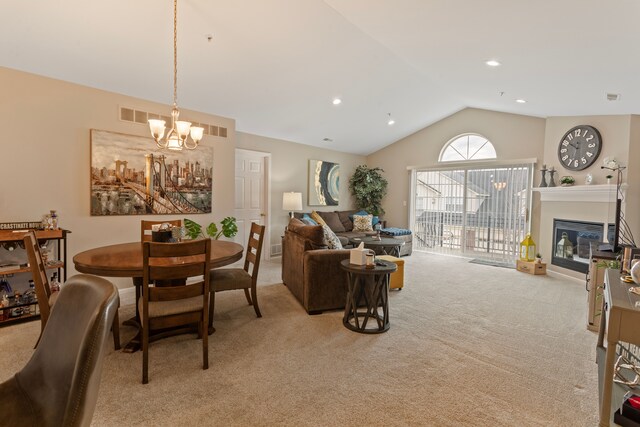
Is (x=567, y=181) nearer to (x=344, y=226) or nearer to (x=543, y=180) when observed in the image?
(x=543, y=180)

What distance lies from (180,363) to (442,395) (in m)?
1.85

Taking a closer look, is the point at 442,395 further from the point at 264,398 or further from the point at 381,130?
the point at 381,130

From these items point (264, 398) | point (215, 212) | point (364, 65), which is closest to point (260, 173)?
point (215, 212)

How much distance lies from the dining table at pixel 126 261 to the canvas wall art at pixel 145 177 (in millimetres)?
1160

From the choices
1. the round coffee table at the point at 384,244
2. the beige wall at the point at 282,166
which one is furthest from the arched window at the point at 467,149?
the round coffee table at the point at 384,244

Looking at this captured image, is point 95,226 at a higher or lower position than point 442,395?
higher

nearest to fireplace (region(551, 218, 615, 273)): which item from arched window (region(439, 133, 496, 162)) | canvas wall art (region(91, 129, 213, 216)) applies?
Answer: arched window (region(439, 133, 496, 162))

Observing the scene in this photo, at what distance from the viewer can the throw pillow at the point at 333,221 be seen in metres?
6.88

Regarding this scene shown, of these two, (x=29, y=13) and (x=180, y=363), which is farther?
(x=29, y=13)

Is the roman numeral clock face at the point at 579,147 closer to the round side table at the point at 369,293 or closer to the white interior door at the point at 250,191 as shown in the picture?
the round side table at the point at 369,293

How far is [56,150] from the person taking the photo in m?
3.47

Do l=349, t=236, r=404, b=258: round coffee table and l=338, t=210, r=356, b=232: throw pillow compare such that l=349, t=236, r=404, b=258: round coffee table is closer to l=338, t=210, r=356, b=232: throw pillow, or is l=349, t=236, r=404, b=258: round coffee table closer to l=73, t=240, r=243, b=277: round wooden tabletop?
l=338, t=210, r=356, b=232: throw pillow

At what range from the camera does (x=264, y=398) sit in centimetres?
204

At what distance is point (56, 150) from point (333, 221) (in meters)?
4.71
